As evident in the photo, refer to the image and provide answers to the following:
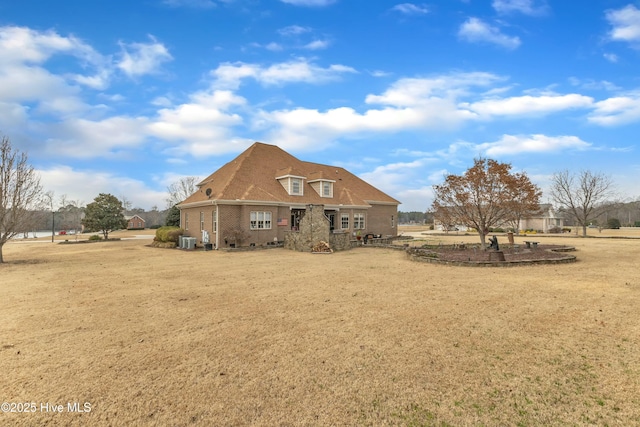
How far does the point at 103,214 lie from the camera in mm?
37594

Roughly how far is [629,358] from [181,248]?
26.0 metres

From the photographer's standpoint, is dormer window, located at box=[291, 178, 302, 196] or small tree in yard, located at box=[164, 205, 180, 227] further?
small tree in yard, located at box=[164, 205, 180, 227]

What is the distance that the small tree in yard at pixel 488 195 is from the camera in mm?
18531

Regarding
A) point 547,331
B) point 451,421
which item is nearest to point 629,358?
point 547,331

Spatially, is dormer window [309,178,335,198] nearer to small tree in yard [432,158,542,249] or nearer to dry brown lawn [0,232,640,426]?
small tree in yard [432,158,542,249]

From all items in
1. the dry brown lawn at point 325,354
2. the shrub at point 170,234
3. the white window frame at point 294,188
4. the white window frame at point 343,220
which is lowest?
the dry brown lawn at point 325,354

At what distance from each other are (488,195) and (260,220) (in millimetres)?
15711

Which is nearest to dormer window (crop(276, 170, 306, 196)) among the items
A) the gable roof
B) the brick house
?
the brick house

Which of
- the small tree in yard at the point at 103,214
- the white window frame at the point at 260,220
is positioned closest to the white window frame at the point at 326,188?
the white window frame at the point at 260,220

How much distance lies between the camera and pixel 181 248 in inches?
1003

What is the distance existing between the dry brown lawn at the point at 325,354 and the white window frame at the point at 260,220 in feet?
45.6

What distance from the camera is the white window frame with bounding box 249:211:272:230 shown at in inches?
952

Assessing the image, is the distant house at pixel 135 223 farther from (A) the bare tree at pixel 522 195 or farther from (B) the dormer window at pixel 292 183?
(A) the bare tree at pixel 522 195

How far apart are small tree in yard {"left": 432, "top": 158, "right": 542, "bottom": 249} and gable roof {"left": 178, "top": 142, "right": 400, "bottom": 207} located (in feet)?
41.8
